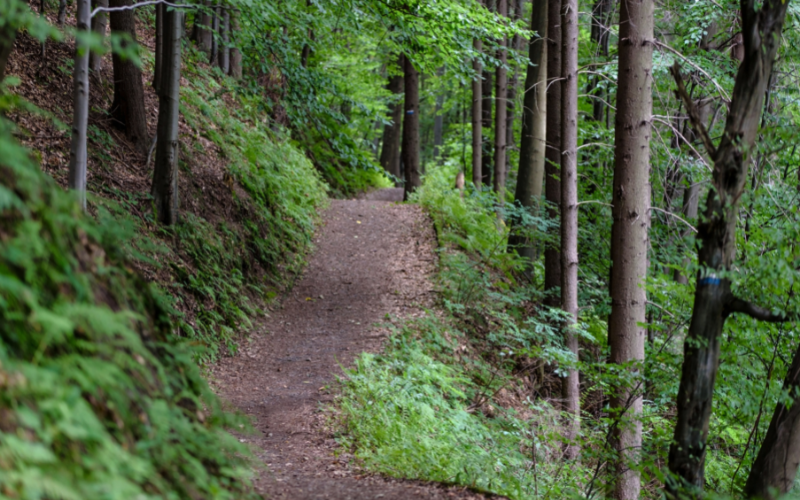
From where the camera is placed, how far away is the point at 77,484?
1.80 metres

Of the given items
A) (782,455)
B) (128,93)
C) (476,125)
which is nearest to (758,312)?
(782,455)

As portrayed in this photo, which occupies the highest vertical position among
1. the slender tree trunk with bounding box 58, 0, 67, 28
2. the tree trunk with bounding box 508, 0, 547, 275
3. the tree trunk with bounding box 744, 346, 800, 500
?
the slender tree trunk with bounding box 58, 0, 67, 28

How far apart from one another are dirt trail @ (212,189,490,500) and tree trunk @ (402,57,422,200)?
4.49 ft

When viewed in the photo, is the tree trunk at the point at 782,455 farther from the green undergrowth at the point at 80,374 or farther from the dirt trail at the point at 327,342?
the green undergrowth at the point at 80,374

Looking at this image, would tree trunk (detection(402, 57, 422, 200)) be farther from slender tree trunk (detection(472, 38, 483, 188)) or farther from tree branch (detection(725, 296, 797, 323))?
tree branch (detection(725, 296, 797, 323))

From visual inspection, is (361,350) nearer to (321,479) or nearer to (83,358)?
(321,479)

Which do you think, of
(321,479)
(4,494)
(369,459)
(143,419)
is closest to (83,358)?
(143,419)

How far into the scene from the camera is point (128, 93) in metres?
9.45

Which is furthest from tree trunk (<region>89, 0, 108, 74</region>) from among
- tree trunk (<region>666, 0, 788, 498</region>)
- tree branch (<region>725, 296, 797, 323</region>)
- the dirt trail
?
tree branch (<region>725, 296, 797, 323</region>)

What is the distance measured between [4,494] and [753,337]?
5553 millimetres

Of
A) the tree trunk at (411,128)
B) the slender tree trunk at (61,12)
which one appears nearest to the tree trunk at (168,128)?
the slender tree trunk at (61,12)

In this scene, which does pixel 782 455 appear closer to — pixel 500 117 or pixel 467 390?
pixel 467 390

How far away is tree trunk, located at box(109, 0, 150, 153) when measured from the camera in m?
9.03

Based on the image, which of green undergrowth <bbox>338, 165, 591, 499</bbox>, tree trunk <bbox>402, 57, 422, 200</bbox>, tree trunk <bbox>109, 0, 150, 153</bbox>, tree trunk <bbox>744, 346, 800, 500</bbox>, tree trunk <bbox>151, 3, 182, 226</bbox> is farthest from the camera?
tree trunk <bbox>402, 57, 422, 200</bbox>
